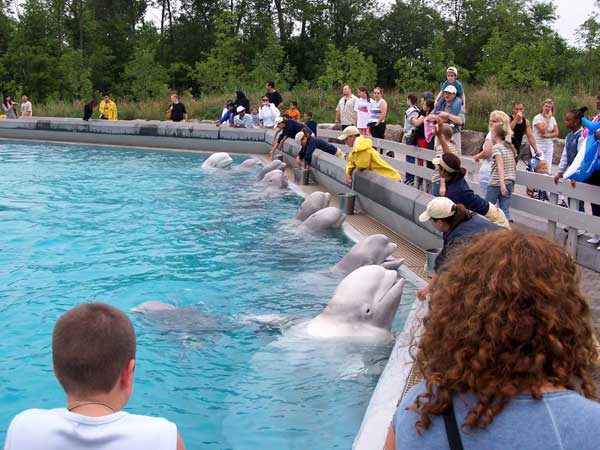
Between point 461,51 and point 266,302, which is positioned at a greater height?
point 461,51

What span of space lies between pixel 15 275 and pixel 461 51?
42260 millimetres

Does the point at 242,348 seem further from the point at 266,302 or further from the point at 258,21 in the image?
the point at 258,21

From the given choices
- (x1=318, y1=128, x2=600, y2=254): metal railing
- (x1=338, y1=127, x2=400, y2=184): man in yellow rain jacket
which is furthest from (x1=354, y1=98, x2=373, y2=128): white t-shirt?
(x1=318, y1=128, x2=600, y2=254): metal railing

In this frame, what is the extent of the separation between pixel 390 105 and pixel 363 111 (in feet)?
32.7

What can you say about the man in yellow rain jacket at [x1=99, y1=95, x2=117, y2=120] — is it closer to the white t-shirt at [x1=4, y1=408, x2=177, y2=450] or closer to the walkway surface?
the walkway surface

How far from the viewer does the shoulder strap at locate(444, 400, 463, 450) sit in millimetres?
2008

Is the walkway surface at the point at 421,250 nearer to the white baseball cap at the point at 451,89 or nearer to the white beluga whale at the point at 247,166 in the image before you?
the white baseball cap at the point at 451,89

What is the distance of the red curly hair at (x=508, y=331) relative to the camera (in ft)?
6.53

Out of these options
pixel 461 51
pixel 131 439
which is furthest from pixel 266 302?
pixel 461 51

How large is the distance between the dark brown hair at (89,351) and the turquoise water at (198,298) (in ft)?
9.28

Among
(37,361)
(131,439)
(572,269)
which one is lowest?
(37,361)

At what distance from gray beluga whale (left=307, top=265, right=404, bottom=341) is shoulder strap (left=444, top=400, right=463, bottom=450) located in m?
4.29

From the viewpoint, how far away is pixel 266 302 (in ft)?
26.5

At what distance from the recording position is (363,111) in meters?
16.8
